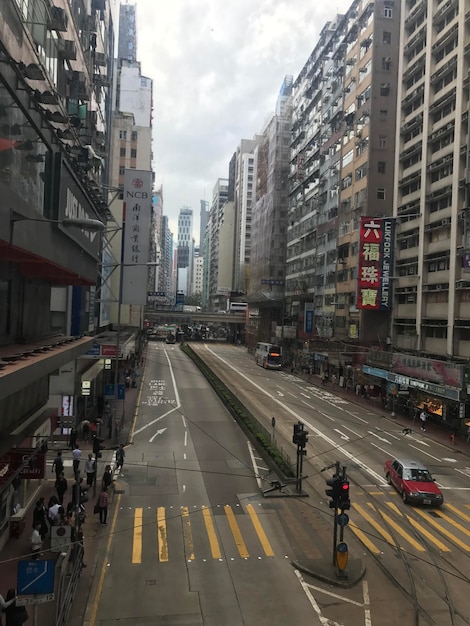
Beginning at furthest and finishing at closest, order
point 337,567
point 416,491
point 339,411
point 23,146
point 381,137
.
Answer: point 381,137, point 339,411, point 416,491, point 337,567, point 23,146

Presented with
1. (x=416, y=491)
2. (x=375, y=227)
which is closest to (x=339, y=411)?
(x=375, y=227)

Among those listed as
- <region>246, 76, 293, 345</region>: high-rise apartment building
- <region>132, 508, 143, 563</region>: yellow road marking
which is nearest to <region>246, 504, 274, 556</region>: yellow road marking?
<region>132, 508, 143, 563</region>: yellow road marking

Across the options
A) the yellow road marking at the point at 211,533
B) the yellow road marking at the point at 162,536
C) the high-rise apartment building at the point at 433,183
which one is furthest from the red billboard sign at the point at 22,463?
the high-rise apartment building at the point at 433,183

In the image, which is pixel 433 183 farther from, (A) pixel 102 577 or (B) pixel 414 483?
(A) pixel 102 577

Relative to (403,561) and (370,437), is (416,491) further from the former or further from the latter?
(370,437)

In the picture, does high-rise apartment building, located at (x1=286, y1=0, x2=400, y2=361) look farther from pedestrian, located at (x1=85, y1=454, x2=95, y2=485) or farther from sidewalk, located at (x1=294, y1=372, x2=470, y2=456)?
pedestrian, located at (x1=85, y1=454, x2=95, y2=485)

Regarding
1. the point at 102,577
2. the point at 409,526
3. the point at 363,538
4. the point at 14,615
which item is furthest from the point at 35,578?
the point at 409,526
